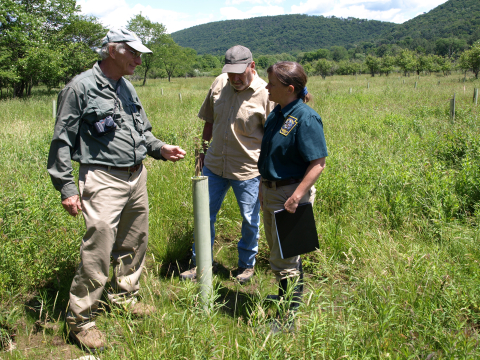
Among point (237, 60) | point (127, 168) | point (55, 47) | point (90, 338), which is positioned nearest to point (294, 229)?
point (127, 168)

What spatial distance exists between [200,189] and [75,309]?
1172 millimetres

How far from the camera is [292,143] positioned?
7.36 ft

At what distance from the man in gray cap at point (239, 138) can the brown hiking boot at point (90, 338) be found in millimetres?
956

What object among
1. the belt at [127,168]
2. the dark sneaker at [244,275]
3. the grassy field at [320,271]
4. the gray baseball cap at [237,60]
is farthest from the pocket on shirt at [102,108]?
the dark sneaker at [244,275]

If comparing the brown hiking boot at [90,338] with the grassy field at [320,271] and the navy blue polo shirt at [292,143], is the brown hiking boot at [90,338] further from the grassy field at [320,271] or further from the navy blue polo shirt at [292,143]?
the navy blue polo shirt at [292,143]

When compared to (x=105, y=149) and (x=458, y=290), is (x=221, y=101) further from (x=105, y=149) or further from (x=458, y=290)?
(x=458, y=290)

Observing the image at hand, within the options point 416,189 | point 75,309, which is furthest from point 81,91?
point 416,189

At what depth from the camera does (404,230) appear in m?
3.51

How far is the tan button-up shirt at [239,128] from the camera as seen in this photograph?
2.90m

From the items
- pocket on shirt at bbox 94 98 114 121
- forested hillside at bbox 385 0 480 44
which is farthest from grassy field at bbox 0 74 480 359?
forested hillside at bbox 385 0 480 44

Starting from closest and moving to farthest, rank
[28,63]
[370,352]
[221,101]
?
[370,352]
[221,101]
[28,63]

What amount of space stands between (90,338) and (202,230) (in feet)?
3.44

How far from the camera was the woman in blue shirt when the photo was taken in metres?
2.19

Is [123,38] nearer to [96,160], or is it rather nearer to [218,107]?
[96,160]
